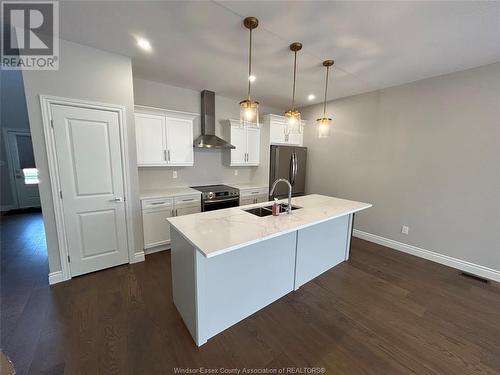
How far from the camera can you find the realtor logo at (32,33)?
1.70 meters

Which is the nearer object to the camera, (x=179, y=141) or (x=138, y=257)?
(x=138, y=257)

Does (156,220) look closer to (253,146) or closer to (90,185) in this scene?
(90,185)

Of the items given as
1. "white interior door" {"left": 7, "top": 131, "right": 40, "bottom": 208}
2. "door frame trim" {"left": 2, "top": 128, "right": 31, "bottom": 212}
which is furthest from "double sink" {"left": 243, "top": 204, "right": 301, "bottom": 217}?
"door frame trim" {"left": 2, "top": 128, "right": 31, "bottom": 212}

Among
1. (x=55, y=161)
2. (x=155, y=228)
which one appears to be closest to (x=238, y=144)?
(x=155, y=228)

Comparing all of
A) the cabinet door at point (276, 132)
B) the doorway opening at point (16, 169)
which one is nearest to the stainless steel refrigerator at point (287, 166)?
the cabinet door at point (276, 132)

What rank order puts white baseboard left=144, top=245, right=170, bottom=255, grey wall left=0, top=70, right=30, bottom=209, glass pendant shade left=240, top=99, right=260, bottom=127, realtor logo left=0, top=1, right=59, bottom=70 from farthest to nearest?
grey wall left=0, top=70, right=30, bottom=209 → white baseboard left=144, top=245, right=170, bottom=255 → glass pendant shade left=240, top=99, right=260, bottom=127 → realtor logo left=0, top=1, right=59, bottom=70

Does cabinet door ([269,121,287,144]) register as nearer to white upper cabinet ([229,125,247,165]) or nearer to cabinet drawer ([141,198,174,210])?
white upper cabinet ([229,125,247,165])

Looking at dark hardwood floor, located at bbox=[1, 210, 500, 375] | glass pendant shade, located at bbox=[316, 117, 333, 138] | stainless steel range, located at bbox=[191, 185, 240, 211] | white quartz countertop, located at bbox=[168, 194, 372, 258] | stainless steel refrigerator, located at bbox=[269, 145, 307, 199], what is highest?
glass pendant shade, located at bbox=[316, 117, 333, 138]

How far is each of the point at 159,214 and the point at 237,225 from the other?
5.77ft

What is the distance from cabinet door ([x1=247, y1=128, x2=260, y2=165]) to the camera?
4191 millimetres

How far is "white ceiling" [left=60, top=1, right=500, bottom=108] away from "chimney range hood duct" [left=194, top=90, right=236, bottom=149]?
76cm

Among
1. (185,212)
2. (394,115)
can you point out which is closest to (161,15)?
(185,212)

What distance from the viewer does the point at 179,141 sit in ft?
11.0

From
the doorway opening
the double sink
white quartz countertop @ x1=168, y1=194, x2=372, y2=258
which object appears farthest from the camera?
the doorway opening
